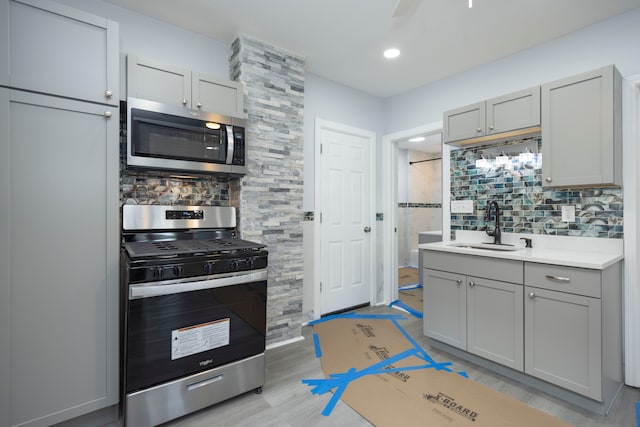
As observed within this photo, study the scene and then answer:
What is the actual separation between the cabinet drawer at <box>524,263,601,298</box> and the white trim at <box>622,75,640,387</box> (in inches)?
25.1

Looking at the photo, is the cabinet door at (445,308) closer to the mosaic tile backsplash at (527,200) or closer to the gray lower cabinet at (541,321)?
the gray lower cabinet at (541,321)

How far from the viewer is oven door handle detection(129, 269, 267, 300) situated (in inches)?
62.8

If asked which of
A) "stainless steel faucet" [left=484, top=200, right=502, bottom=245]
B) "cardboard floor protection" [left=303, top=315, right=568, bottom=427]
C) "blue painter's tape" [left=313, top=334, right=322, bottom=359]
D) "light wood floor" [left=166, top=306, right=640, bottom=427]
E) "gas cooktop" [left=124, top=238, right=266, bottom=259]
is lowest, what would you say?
"light wood floor" [left=166, top=306, right=640, bottom=427]

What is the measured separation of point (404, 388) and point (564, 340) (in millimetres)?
1054

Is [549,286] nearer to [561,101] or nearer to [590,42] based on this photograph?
[561,101]

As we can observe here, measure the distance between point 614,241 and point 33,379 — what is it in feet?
12.2

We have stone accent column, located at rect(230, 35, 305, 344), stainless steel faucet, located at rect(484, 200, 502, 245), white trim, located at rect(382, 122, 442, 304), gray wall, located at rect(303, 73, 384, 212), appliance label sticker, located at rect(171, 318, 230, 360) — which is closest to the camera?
appliance label sticker, located at rect(171, 318, 230, 360)

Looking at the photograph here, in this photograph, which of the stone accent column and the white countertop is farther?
the stone accent column

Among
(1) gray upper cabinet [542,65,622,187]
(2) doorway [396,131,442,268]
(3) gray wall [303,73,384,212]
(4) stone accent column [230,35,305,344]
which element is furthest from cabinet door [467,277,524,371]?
(2) doorway [396,131,442,268]

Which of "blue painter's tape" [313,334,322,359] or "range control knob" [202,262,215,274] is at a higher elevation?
"range control knob" [202,262,215,274]

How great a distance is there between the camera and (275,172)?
2.74 meters

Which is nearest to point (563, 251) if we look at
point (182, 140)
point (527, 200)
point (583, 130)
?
point (527, 200)

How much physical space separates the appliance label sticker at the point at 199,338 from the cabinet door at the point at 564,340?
2.02 meters

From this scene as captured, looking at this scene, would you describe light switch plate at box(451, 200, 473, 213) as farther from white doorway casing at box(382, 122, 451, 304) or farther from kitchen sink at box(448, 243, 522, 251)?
white doorway casing at box(382, 122, 451, 304)
